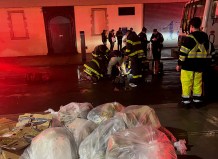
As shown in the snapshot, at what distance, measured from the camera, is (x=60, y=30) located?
626 inches

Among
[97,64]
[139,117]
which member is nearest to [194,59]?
[139,117]

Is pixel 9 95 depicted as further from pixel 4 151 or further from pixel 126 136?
pixel 126 136

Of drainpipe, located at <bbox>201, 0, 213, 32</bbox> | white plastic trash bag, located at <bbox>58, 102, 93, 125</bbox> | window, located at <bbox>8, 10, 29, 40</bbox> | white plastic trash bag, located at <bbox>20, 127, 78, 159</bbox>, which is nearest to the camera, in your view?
white plastic trash bag, located at <bbox>20, 127, 78, 159</bbox>

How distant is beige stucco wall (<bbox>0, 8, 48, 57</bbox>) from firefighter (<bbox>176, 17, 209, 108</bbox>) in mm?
12612

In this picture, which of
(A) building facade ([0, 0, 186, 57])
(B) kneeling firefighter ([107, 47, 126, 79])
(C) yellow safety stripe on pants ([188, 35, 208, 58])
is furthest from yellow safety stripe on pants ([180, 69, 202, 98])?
(A) building facade ([0, 0, 186, 57])

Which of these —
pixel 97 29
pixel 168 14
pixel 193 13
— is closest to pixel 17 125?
pixel 193 13

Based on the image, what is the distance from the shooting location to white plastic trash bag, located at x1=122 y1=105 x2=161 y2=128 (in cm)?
281

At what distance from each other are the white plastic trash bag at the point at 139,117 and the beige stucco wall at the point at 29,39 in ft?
45.3

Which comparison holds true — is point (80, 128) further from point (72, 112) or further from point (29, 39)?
point (29, 39)

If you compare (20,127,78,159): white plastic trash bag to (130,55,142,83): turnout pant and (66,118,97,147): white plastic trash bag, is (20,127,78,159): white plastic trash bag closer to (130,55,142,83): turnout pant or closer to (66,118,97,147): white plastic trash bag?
(66,118,97,147): white plastic trash bag

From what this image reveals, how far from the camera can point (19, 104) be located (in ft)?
20.7

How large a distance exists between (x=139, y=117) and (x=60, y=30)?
13.9 meters

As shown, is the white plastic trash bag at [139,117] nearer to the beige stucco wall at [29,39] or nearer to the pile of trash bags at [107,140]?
the pile of trash bags at [107,140]

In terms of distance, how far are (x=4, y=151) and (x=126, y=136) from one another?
1463 millimetres
